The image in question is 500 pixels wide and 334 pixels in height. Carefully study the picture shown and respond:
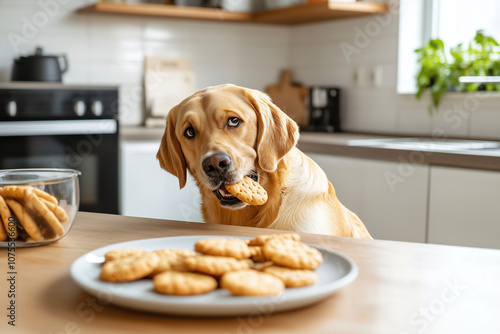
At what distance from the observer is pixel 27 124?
9.56 ft

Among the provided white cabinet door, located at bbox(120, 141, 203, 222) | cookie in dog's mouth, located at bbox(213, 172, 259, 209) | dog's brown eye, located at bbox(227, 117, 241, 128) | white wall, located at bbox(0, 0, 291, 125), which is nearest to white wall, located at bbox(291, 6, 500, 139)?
white wall, located at bbox(0, 0, 291, 125)

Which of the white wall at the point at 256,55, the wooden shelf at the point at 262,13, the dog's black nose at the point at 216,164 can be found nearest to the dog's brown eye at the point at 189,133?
the dog's black nose at the point at 216,164

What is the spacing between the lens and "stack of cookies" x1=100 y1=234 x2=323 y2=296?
24.0 inches

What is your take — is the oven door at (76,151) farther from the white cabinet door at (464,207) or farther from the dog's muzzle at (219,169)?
the dog's muzzle at (219,169)

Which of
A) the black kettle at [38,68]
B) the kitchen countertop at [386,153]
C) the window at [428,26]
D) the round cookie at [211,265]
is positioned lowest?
the kitchen countertop at [386,153]

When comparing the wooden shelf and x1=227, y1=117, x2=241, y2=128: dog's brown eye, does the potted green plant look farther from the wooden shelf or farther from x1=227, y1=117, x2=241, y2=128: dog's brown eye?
x1=227, y1=117, x2=241, y2=128: dog's brown eye

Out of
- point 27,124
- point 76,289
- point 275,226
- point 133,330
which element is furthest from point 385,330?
point 27,124

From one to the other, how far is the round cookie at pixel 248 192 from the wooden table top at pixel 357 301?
0.83 ft

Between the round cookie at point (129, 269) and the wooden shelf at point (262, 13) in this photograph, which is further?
the wooden shelf at point (262, 13)

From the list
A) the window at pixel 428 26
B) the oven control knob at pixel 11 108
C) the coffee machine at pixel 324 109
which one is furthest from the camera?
the coffee machine at pixel 324 109

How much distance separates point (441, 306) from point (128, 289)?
1.12 feet

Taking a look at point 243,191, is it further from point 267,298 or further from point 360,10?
point 360,10

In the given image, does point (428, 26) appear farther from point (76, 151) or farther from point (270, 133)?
point (270, 133)

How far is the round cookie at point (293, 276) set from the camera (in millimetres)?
641
